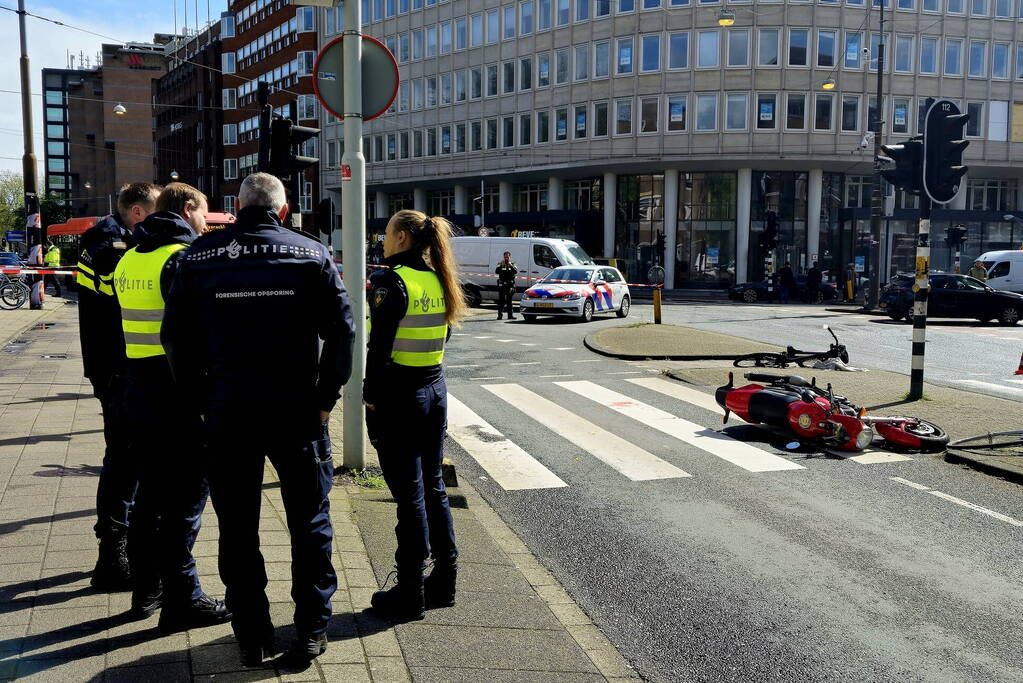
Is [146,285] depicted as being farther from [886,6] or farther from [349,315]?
[886,6]

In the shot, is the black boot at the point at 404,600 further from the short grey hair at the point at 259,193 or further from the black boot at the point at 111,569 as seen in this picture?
the short grey hair at the point at 259,193

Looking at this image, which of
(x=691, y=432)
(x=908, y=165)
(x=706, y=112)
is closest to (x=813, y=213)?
(x=706, y=112)

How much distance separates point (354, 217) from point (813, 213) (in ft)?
145

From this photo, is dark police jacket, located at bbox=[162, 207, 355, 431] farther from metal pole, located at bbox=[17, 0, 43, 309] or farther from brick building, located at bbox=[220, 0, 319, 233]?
brick building, located at bbox=[220, 0, 319, 233]

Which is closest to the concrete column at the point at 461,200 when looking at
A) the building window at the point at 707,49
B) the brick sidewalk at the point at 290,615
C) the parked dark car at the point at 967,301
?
the building window at the point at 707,49

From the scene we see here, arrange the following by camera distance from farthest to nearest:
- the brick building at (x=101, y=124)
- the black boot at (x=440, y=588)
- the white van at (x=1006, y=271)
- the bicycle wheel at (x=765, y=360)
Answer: the brick building at (x=101, y=124) → the white van at (x=1006, y=271) → the bicycle wheel at (x=765, y=360) → the black boot at (x=440, y=588)

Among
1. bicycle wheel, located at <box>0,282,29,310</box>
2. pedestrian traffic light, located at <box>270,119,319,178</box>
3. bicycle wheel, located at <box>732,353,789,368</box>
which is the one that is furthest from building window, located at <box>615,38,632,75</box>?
pedestrian traffic light, located at <box>270,119,319,178</box>

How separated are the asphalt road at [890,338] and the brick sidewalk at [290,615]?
975 centimetres

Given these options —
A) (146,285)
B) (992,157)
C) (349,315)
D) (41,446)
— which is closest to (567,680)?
(349,315)

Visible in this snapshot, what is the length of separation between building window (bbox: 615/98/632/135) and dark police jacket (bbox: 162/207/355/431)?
45.9 metres

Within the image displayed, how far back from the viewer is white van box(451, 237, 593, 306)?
1196 inches

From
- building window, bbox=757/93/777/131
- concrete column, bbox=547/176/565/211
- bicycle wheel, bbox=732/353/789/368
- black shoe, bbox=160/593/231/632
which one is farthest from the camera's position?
concrete column, bbox=547/176/565/211

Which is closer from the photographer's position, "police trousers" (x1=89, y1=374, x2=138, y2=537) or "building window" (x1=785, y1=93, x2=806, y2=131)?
"police trousers" (x1=89, y1=374, x2=138, y2=537)

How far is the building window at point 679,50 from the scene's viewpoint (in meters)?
46.8
